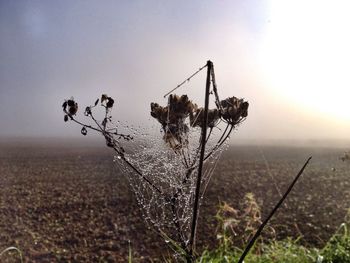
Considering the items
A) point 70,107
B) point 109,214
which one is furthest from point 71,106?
point 109,214

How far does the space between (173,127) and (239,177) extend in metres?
25.9

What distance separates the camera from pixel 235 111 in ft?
5.81

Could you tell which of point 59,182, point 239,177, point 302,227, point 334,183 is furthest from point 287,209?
point 59,182

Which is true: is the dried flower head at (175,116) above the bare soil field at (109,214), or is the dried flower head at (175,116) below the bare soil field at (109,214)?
above

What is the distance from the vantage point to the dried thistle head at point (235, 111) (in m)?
1.77

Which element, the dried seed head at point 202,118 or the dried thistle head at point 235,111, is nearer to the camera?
the dried thistle head at point 235,111

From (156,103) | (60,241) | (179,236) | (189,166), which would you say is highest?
(156,103)

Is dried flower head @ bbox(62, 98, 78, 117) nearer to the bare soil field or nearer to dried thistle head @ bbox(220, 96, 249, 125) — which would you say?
dried thistle head @ bbox(220, 96, 249, 125)

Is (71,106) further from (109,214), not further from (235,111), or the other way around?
(109,214)

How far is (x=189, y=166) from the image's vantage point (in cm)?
185

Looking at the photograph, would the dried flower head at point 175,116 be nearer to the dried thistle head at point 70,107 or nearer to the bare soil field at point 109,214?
the dried thistle head at point 70,107

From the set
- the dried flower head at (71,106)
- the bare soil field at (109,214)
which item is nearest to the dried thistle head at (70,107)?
the dried flower head at (71,106)

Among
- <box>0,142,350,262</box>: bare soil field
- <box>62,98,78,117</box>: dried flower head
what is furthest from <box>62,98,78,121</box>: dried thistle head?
<box>0,142,350,262</box>: bare soil field

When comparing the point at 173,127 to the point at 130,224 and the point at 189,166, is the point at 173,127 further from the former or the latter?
the point at 130,224
